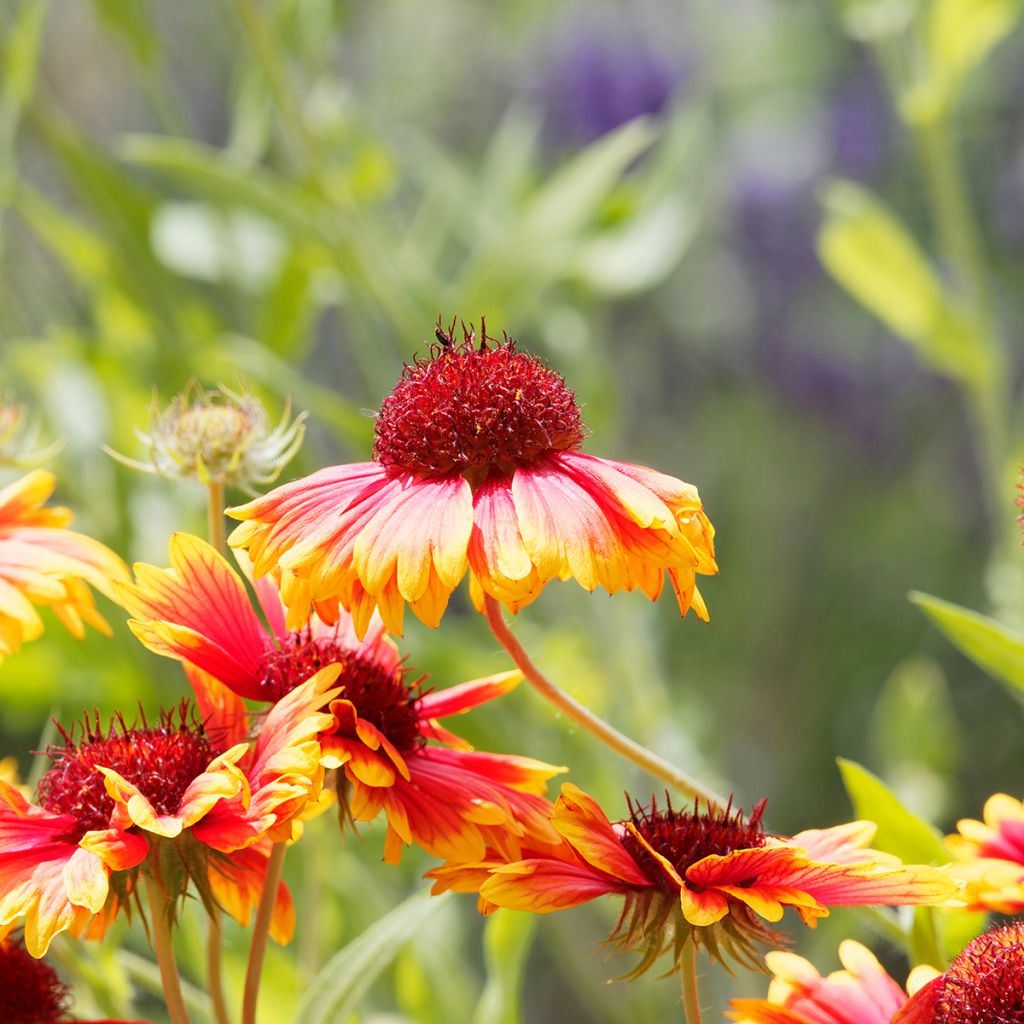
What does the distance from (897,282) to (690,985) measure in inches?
24.6

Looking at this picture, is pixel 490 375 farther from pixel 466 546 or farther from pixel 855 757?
pixel 855 757

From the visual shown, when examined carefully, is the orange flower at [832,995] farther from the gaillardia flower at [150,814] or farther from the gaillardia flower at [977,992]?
the gaillardia flower at [150,814]

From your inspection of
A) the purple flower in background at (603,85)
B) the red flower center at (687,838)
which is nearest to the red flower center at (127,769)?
the red flower center at (687,838)

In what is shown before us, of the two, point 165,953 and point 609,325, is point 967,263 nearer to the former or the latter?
point 165,953

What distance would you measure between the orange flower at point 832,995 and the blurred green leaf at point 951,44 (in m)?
0.60

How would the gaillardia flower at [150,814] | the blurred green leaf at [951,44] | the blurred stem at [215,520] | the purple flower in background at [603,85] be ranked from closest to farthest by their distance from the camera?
the gaillardia flower at [150,814], the blurred stem at [215,520], the blurred green leaf at [951,44], the purple flower in background at [603,85]

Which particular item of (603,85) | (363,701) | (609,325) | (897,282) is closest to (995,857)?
(363,701)

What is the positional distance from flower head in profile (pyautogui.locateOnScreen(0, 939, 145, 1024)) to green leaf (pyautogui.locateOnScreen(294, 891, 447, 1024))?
5 cm

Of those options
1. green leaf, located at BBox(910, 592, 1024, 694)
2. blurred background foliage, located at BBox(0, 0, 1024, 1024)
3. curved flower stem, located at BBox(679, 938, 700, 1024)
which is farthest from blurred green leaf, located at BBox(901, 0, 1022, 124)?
curved flower stem, located at BBox(679, 938, 700, 1024)

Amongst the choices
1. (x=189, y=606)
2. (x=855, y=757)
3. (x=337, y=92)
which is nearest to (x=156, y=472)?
(x=189, y=606)

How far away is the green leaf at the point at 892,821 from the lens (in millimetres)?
392

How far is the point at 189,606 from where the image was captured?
0.36 m

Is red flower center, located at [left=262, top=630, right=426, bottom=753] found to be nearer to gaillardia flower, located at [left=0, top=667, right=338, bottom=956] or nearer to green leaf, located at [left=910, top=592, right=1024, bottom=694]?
gaillardia flower, located at [left=0, top=667, right=338, bottom=956]

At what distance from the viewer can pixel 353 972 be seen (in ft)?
1.24
